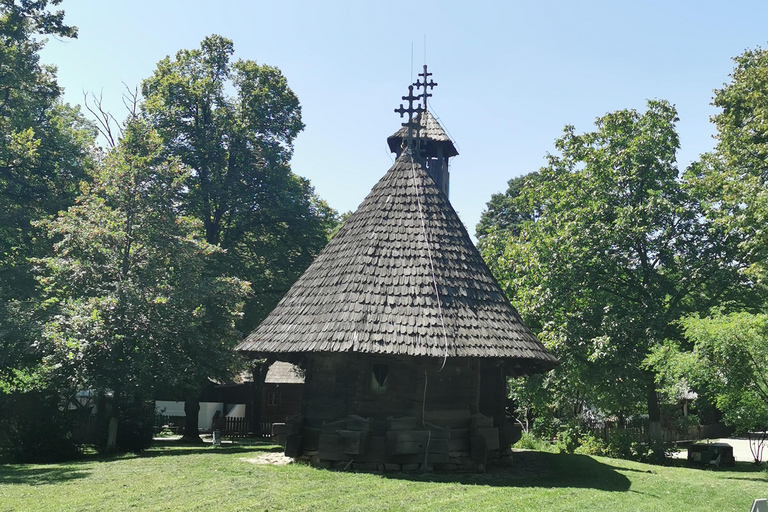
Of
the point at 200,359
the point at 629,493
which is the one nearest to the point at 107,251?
the point at 200,359

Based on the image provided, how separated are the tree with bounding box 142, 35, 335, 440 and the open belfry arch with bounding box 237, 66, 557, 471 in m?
13.7

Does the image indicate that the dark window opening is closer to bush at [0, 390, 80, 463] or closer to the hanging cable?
the hanging cable

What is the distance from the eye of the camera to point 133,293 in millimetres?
16609

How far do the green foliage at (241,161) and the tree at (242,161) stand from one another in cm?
5

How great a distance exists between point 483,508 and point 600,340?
38.5 ft

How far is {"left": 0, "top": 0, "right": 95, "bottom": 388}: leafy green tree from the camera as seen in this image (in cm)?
2220

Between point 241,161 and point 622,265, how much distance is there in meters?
17.1

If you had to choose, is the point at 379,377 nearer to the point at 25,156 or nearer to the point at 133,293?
the point at 133,293

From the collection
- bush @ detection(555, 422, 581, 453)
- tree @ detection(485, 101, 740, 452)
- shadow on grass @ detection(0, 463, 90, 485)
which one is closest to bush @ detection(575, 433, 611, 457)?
bush @ detection(555, 422, 581, 453)

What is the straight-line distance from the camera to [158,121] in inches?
1062

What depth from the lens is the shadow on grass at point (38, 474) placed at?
11484 mm

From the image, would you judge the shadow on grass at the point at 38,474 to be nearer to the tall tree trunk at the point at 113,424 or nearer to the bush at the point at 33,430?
the bush at the point at 33,430

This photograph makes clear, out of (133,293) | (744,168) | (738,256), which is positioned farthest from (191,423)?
(744,168)

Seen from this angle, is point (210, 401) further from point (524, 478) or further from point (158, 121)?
point (524, 478)
